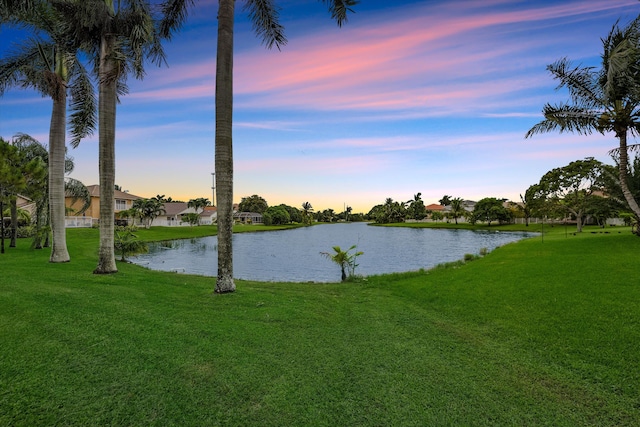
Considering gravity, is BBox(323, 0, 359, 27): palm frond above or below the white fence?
above

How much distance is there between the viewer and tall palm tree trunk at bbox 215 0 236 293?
31.8ft

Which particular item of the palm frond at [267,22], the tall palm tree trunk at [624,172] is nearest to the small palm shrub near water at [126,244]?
the palm frond at [267,22]

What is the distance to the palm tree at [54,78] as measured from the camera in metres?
14.3

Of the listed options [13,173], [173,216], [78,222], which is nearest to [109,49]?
[13,173]

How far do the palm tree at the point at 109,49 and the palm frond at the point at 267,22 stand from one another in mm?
3939

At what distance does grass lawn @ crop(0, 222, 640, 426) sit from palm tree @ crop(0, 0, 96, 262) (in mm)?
6427

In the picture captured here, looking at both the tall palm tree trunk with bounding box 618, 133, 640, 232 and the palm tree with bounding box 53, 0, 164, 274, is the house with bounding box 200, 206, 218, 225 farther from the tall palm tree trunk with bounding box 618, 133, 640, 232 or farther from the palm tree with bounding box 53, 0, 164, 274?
the tall palm tree trunk with bounding box 618, 133, 640, 232

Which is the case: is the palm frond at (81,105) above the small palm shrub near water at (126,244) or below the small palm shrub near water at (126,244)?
above

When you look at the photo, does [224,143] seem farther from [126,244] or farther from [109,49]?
[126,244]

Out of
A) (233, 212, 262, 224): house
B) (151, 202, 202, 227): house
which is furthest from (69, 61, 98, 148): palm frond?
(233, 212, 262, 224): house

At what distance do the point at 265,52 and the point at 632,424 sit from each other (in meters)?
13.5

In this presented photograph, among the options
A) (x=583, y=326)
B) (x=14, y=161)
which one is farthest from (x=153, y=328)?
(x=14, y=161)

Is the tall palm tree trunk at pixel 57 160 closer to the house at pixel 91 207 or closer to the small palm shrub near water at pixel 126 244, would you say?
the small palm shrub near water at pixel 126 244

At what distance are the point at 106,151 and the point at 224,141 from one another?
5.40 meters
